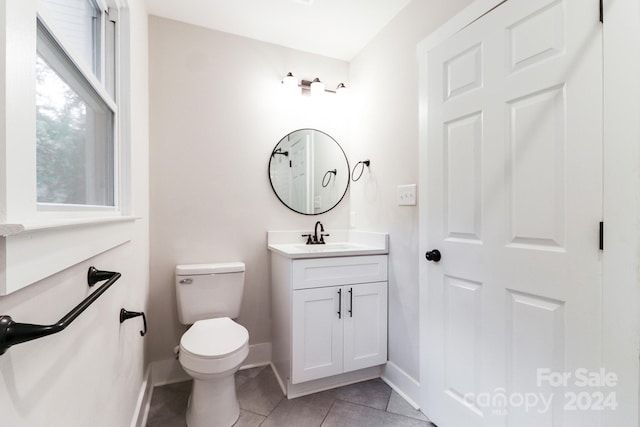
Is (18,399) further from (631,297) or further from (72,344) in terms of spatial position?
(631,297)

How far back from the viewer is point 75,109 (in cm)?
82

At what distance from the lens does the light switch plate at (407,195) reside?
5.59 feet

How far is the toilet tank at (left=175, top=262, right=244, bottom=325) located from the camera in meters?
1.81

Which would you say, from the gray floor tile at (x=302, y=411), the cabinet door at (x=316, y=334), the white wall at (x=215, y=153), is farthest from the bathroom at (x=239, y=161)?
the gray floor tile at (x=302, y=411)

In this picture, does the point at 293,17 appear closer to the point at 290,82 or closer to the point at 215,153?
the point at 290,82

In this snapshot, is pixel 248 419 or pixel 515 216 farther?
pixel 248 419

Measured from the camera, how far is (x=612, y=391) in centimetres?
87

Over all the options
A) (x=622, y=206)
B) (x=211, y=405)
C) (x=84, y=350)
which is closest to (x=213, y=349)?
(x=211, y=405)

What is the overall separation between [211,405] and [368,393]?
3.14ft

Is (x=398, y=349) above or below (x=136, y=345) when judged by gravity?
below

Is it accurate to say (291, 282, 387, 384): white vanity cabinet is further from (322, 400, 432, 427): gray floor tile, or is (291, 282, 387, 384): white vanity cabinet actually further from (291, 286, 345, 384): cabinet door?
(322, 400, 432, 427): gray floor tile

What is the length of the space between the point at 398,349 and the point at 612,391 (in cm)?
110

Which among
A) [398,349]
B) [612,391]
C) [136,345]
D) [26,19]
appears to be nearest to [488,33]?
[612,391]

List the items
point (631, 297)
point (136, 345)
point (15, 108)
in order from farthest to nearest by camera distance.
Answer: point (136, 345) → point (631, 297) → point (15, 108)
